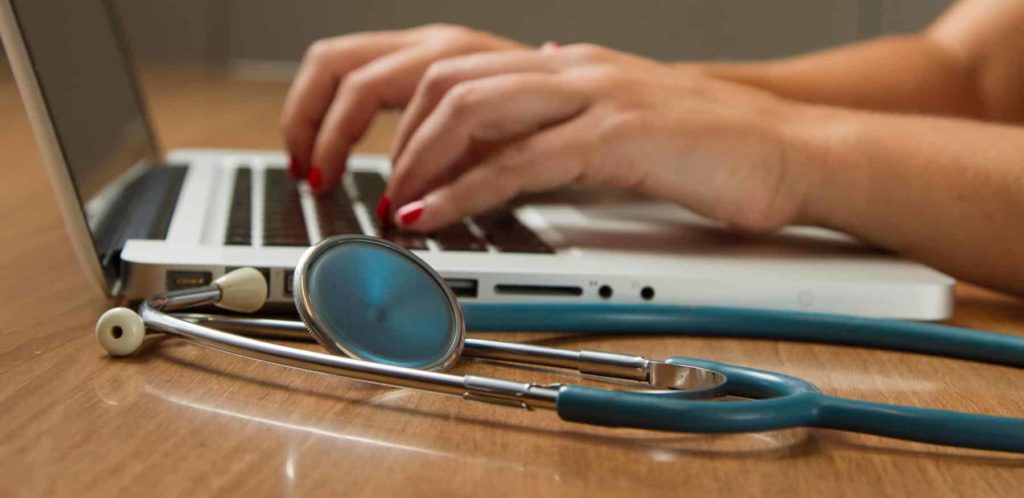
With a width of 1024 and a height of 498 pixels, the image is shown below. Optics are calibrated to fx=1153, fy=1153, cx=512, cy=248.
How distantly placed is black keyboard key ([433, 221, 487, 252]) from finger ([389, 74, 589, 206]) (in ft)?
0.13

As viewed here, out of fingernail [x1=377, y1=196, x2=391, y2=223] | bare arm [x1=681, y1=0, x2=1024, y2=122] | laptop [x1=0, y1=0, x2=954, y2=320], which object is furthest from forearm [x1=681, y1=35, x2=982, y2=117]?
fingernail [x1=377, y1=196, x2=391, y2=223]

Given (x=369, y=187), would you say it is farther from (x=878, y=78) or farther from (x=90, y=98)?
(x=878, y=78)

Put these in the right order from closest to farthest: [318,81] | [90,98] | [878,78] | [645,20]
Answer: [90,98] → [318,81] → [878,78] → [645,20]

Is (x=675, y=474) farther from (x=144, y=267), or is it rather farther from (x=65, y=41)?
(x=65, y=41)

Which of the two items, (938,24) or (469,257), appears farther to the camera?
(938,24)

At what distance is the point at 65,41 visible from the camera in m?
0.87

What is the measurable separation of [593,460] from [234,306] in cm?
23

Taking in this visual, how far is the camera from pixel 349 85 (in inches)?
38.3

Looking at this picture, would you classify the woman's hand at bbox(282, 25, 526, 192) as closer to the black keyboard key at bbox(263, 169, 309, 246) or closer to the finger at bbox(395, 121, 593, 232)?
the black keyboard key at bbox(263, 169, 309, 246)

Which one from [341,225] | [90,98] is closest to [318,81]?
[90,98]

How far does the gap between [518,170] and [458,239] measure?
2.8 inches

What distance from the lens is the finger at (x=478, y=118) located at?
2.49ft

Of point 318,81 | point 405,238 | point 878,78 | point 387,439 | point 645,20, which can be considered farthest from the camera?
point 645,20

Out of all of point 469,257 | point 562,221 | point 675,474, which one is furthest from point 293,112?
point 675,474
